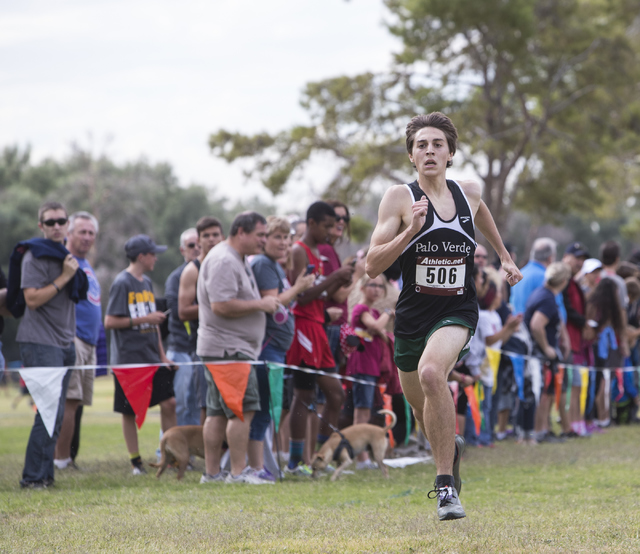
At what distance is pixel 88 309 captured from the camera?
7.96 m

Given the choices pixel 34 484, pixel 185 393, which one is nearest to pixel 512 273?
pixel 34 484

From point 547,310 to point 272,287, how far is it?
450cm

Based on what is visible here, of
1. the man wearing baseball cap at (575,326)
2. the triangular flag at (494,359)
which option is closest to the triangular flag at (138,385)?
the triangular flag at (494,359)

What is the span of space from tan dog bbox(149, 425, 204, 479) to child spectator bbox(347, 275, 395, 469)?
1831mm

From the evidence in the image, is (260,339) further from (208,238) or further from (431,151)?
(431,151)

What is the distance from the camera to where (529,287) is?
10820mm

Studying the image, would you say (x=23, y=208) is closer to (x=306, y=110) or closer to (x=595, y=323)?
(x=306, y=110)

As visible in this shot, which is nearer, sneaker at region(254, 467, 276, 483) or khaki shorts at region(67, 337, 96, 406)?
sneaker at region(254, 467, 276, 483)

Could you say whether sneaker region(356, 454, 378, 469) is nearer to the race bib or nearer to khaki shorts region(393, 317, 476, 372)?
khaki shorts region(393, 317, 476, 372)

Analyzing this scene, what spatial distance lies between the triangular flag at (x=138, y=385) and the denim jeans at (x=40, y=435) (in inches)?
25.0

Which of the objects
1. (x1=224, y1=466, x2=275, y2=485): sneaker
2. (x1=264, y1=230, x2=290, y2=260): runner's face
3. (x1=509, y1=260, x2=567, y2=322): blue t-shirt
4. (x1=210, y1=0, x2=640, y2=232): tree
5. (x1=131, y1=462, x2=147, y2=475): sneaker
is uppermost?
(x1=210, y1=0, x2=640, y2=232): tree

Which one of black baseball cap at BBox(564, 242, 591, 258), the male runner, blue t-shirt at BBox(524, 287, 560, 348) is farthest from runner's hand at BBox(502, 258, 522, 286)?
black baseball cap at BBox(564, 242, 591, 258)

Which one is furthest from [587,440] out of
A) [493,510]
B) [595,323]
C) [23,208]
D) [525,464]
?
[23,208]

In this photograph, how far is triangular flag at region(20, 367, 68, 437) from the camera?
6.28 m
